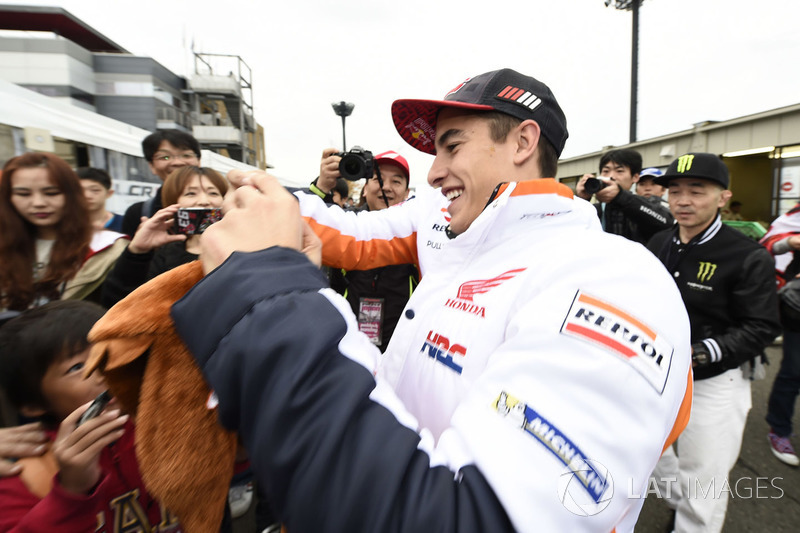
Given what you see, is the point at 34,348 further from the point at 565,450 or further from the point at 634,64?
the point at 634,64

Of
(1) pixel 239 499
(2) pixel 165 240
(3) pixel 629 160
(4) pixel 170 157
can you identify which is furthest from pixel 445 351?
(3) pixel 629 160

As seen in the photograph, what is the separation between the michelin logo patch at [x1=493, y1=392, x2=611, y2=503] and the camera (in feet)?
1.72

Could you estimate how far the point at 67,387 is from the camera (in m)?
1.29

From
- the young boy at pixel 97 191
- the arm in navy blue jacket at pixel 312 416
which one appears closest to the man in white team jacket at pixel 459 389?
the arm in navy blue jacket at pixel 312 416

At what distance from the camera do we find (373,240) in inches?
78.4

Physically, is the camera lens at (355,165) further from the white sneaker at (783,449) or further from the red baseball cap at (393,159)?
the white sneaker at (783,449)

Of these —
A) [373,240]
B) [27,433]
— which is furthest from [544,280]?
[27,433]

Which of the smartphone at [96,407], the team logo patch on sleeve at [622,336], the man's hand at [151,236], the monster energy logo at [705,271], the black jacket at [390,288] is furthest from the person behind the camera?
the black jacket at [390,288]

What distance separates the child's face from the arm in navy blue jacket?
3.49 feet

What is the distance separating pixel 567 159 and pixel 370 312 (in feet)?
55.6

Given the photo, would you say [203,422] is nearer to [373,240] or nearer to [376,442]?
[376,442]

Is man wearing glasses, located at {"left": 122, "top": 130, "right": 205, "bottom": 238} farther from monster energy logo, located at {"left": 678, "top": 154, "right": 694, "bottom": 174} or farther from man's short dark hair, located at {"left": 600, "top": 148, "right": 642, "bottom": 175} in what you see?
man's short dark hair, located at {"left": 600, "top": 148, "right": 642, "bottom": 175}

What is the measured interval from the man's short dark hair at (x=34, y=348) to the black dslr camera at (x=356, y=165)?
150cm

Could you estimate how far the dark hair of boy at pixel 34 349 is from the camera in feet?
4.15
